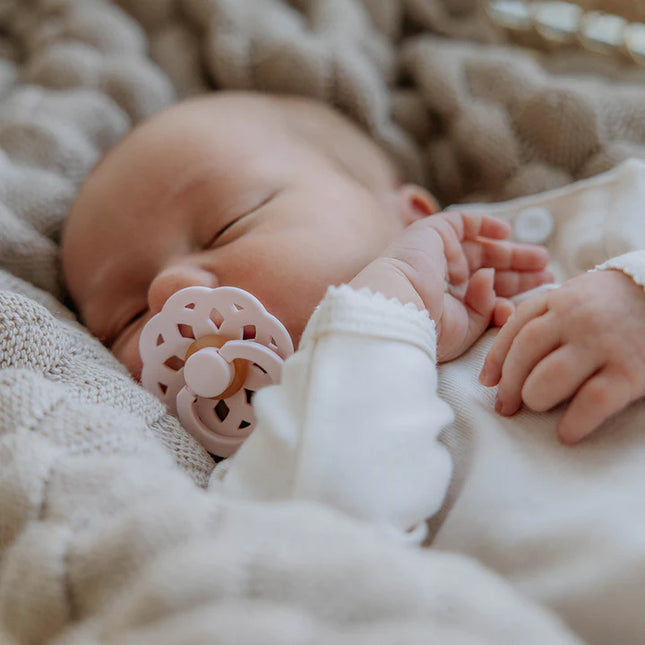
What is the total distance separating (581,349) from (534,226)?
427mm

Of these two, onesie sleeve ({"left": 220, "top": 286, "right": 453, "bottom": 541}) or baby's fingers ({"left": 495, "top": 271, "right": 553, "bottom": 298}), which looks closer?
onesie sleeve ({"left": 220, "top": 286, "right": 453, "bottom": 541})

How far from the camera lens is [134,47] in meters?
1.22

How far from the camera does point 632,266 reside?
674 millimetres

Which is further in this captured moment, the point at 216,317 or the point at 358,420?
the point at 216,317

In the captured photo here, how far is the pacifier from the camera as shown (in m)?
0.75

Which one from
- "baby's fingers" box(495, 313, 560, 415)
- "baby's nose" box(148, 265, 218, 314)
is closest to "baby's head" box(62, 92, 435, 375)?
"baby's nose" box(148, 265, 218, 314)

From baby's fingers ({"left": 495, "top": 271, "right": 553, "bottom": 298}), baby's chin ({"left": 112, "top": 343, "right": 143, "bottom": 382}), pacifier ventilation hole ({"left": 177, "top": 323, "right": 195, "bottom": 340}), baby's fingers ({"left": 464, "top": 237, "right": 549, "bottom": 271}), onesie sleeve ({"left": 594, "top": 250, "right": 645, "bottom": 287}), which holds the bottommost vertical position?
baby's chin ({"left": 112, "top": 343, "right": 143, "bottom": 382})

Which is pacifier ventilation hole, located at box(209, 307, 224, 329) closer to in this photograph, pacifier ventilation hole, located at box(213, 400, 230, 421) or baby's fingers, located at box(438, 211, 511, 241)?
pacifier ventilation hole, located at box(213, 400, 230, 421)

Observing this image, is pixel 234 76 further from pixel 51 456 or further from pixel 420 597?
pixel 420 597

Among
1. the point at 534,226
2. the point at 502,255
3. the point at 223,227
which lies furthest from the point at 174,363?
the point at 534,226

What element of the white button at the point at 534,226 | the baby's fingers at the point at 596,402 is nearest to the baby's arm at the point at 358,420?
the baby's fingers at the point at 596,402

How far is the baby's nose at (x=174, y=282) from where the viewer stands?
806mm

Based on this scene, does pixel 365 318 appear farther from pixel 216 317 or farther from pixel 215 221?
pixel 215 221

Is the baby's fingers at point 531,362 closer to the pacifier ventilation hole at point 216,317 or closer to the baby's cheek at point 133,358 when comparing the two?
the pacifier ventilation hole at point 216,317
